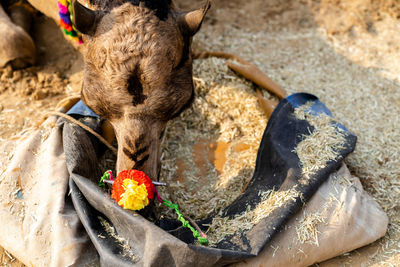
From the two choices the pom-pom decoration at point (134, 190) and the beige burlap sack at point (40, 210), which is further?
the beige burlap sack at point (40, 210)

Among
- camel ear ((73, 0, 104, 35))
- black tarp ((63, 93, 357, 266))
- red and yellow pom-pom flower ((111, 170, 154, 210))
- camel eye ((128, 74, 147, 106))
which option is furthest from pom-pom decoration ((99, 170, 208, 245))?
camel ear ((73, 0, 104, 35))

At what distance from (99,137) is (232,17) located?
3.44 meters

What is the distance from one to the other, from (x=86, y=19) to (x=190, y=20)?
77 centimetres

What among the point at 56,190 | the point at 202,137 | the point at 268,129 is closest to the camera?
the point at 56,190

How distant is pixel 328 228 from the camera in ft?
9.10

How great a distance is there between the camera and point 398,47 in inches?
210

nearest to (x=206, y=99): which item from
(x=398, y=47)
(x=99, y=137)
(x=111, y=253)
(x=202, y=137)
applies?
(x=202, y=137)

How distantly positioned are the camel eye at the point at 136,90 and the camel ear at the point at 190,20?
61 cm

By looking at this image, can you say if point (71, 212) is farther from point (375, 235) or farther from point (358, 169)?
point (358, 169)

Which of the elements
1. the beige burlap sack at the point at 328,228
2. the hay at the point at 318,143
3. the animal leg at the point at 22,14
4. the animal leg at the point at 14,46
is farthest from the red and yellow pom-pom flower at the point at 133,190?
the animal leg at the point at 22,14

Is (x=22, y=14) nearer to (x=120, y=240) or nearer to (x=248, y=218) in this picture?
(x=120, y=240)

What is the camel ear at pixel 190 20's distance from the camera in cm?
272

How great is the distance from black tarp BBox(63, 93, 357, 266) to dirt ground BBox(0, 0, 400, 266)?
68 cm

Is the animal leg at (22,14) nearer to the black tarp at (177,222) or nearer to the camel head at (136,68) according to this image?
the black tarp at (177,222)
